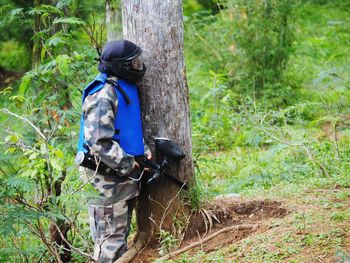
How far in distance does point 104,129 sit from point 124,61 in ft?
2.20

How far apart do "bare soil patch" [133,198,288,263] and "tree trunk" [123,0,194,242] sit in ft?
0.70

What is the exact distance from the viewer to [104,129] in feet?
16.6

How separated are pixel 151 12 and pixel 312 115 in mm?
5798

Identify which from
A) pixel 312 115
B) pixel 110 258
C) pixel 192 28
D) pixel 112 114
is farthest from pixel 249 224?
pixel 192 28

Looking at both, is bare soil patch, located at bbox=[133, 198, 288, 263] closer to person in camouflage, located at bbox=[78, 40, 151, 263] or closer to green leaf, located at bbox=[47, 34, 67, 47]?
person in camouflage, located at bbox=[78, 40, 151, 263]

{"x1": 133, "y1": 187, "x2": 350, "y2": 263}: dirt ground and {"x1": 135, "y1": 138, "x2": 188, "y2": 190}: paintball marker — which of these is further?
{"x1": 135, "y1": 138, "x2": 188, "y2": 190}: paintball marker

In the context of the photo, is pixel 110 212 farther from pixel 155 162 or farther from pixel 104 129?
pixel 104 129

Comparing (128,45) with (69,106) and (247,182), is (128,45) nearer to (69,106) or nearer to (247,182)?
(69,106)

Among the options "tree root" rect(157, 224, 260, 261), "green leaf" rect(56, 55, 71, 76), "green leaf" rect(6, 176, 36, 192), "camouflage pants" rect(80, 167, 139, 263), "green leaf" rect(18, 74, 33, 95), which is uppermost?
"green leaf" rect(56, 55, 71, 76)

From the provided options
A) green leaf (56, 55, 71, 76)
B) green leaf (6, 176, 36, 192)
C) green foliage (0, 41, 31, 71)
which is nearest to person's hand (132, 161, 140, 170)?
green leaf (6, 176, 36, 192)

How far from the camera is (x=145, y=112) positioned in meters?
5.48

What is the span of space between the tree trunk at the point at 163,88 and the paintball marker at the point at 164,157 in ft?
0.37

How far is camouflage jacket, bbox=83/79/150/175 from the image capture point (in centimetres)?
506

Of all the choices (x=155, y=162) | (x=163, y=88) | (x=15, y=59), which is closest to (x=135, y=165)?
(x=155, y=162)
